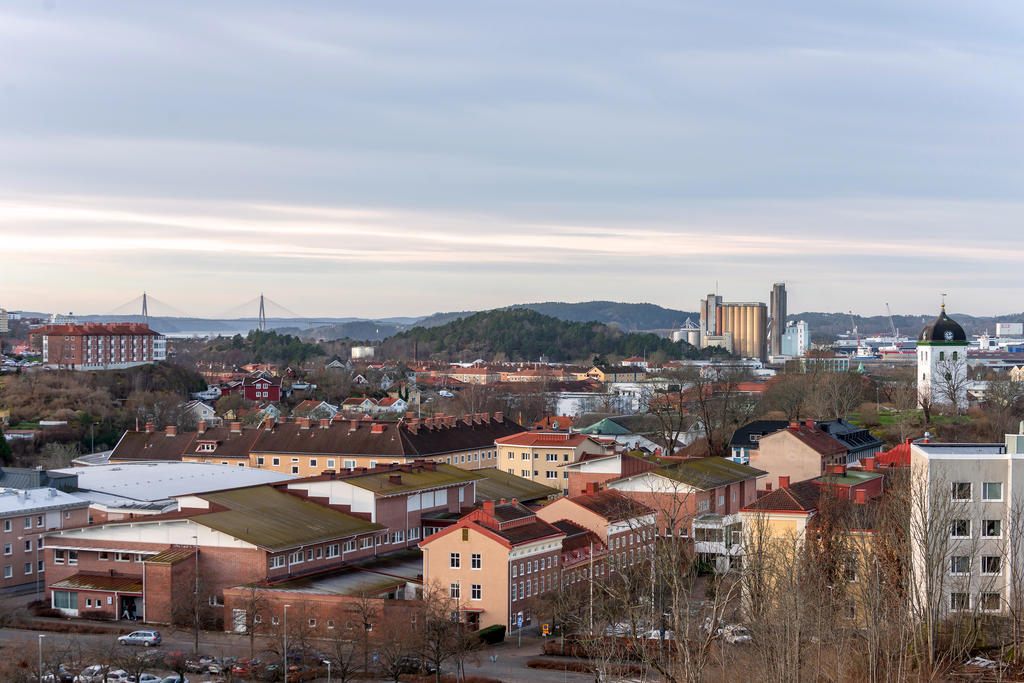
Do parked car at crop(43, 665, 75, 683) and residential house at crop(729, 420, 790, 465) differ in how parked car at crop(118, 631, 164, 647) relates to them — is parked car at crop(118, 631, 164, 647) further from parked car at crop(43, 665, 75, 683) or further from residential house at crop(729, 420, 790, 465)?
residential house at crop(729, 420, 790, 465)

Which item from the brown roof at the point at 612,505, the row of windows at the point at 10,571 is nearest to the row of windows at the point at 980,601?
the brown roof at the point at 612,505

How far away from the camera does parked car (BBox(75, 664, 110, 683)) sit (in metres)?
17.4

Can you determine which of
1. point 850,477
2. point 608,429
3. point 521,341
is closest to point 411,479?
point 850,477

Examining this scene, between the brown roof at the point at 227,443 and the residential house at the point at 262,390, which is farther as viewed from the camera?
the residential house at the point at 262,390

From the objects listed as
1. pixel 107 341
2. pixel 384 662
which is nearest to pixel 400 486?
pixel 384 662

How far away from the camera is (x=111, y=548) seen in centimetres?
2383

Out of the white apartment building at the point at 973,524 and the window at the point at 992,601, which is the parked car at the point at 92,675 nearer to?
the white apartment building at the point at 973,524

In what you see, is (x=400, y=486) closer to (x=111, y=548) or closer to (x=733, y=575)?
(x=111, y=548)

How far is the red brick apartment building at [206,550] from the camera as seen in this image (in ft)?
74.8

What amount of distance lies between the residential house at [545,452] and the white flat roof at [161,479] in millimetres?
7364

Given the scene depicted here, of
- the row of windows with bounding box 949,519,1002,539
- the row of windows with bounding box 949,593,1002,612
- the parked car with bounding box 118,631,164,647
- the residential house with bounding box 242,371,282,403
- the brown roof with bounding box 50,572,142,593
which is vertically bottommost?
the parked car with bounding box 118,631,164,647

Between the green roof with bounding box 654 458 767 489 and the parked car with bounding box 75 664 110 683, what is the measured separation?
14.6 metres

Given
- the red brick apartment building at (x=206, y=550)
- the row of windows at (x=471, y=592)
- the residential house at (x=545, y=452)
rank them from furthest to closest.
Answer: the residential house at (x=545, y=452), the red brick apartment building at (x=206, y=550), the row of windows at (x=471, y=592)

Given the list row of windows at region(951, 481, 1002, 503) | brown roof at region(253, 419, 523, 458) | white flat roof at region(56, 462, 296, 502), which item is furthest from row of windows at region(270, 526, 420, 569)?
row of windows at region(951, 481, 1002, 503)
